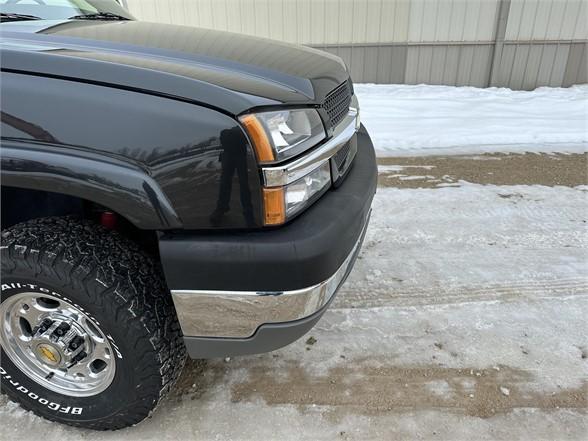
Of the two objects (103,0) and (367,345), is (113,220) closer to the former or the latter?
(367,345)

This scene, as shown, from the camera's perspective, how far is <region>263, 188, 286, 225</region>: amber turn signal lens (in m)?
1.55

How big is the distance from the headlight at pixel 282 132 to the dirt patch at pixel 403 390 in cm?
125

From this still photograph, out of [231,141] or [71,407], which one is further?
[71,407]

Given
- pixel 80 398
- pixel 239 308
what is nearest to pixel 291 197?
pixel 239 308

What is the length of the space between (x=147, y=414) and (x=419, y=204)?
3.03m

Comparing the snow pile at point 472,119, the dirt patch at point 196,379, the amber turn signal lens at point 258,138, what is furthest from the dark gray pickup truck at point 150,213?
the snow pile at point 472,119

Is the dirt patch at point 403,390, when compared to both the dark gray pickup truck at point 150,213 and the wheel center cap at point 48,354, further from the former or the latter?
the wheel center cap at point 48,354

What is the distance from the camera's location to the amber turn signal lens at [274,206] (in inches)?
61.0

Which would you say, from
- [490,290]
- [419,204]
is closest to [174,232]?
[490,290]

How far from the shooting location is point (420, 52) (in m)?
8.47

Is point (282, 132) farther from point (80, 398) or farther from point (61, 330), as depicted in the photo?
point (80, 398)

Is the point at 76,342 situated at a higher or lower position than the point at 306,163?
lower

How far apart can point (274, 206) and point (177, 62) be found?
2.35 ft

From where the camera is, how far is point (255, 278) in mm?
1558
